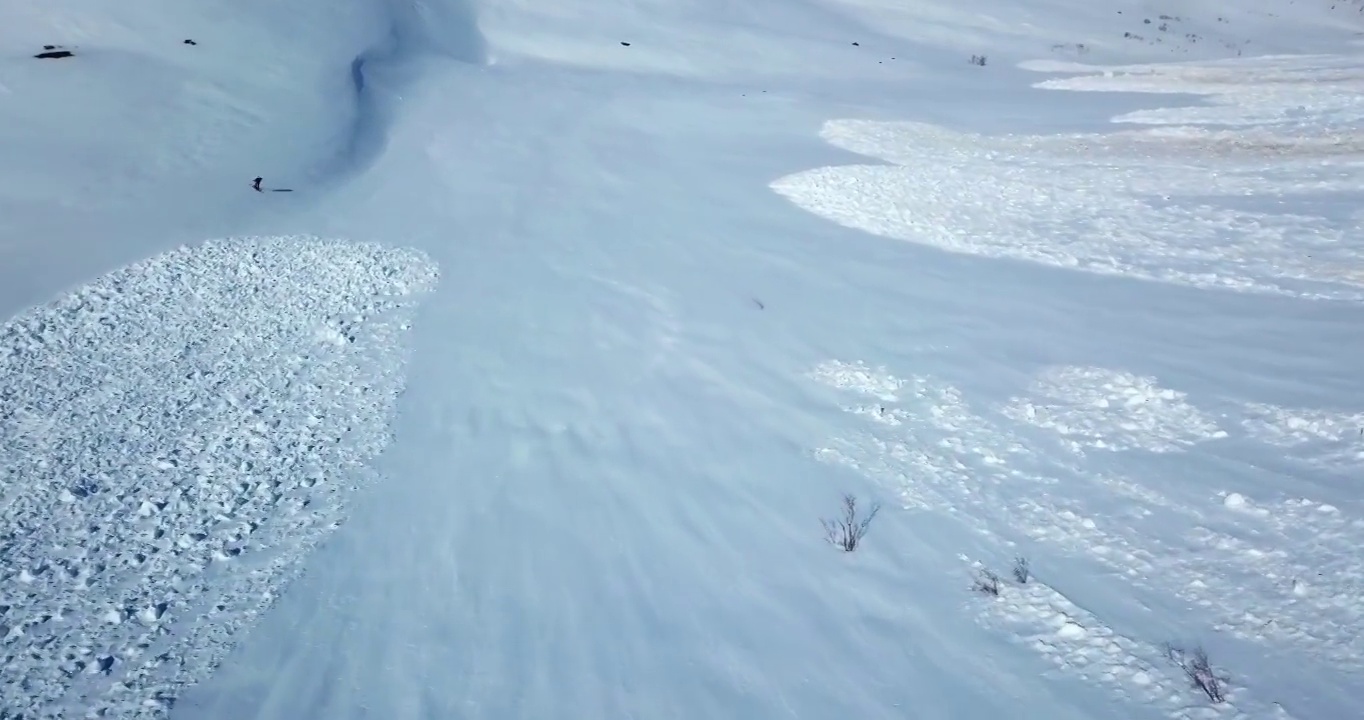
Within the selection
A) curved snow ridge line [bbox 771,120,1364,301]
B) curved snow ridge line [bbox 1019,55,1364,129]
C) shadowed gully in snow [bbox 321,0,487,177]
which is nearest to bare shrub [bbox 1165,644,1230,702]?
curved snow ridge line [bbox 771,120,1364,301]

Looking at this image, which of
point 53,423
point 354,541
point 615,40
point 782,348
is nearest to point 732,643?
point 354,541

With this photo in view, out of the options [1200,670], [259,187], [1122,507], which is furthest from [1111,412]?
[259,187]

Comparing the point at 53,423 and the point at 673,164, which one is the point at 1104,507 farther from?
the point at 673,164

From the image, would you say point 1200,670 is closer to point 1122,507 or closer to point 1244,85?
point 1122,507

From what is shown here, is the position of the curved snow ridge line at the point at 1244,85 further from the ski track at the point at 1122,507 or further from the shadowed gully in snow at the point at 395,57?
the shadowed gully in snow at the point at 395,57

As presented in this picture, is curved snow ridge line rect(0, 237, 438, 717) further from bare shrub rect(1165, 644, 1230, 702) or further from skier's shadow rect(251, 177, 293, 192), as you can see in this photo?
bare shrub rect(1165, 644, 1230, 702)

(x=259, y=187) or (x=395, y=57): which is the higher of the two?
(x=395, y=57)

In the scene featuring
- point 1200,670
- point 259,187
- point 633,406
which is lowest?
point 633,406
